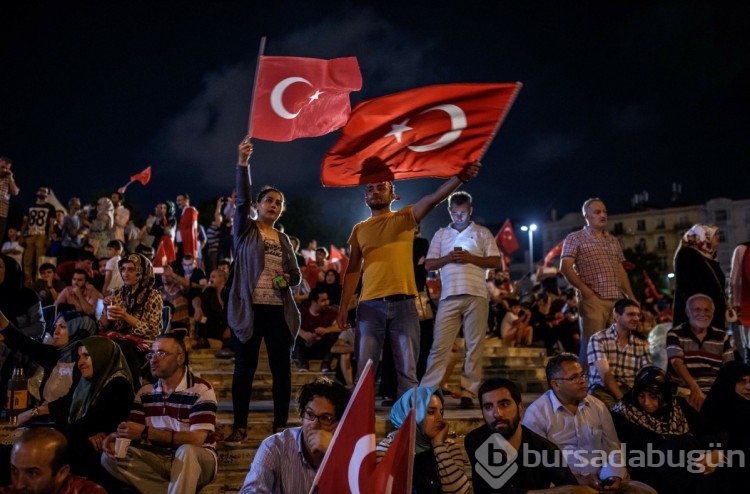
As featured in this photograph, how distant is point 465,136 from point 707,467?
3216 millimetres

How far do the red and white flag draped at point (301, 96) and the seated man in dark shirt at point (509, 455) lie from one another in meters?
2.94

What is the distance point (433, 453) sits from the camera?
4.52m

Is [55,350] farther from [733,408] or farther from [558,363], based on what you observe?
[733,408]

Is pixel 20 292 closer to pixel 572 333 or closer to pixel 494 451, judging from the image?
pixel 494 451

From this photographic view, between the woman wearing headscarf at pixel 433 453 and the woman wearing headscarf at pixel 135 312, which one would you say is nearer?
the woman wearing headscarf at pixel 433 453

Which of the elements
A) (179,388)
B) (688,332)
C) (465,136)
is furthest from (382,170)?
(688,332)

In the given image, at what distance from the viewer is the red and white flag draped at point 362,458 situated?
353cm

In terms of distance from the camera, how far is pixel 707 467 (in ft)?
18.4

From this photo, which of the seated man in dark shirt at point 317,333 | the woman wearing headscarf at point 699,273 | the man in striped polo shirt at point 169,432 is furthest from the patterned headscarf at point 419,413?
the seated man in dark shirt at point 317,333

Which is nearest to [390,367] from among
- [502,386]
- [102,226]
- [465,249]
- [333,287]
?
[465,249]

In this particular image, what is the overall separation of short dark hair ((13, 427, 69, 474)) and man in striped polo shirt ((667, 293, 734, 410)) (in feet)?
17.9

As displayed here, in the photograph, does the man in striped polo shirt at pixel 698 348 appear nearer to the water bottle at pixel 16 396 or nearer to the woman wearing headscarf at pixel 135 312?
the woman wearing headscarf at pixel 135 312

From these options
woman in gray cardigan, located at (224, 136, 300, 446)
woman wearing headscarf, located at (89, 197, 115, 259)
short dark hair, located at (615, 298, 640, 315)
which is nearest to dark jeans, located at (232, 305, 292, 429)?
woman in gray cardigan, located at (224, 136, 300, 446)

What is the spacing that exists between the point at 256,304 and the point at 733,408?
4.20 metres
